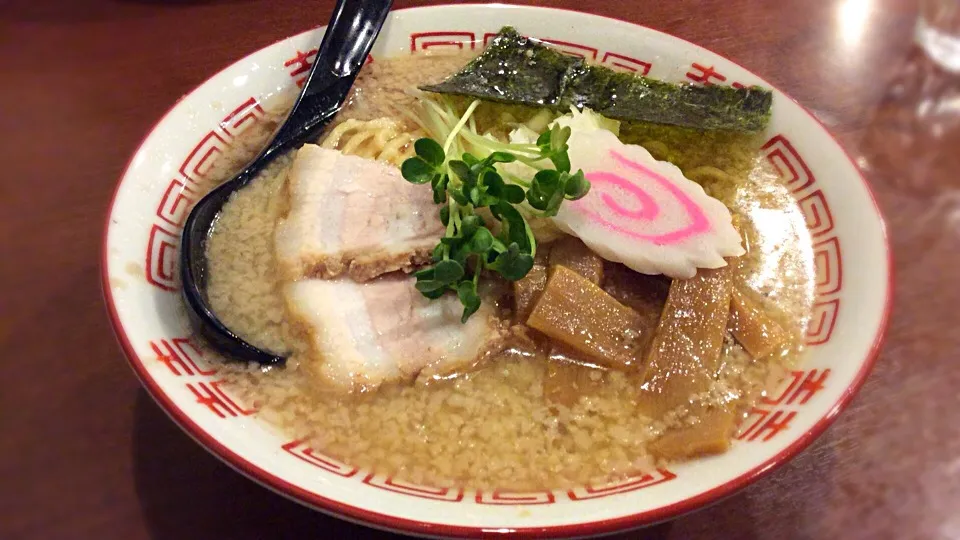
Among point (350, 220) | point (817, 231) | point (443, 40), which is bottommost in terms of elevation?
point (817, 231)

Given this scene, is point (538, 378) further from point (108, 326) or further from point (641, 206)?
point (108, 326)

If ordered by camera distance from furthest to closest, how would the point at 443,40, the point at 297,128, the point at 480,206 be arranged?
the point at 443,40 < the point at 297,128 < the point at 480,206

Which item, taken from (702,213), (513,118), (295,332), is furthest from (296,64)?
(702,213)

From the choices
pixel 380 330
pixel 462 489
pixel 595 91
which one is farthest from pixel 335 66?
pixel 462 489

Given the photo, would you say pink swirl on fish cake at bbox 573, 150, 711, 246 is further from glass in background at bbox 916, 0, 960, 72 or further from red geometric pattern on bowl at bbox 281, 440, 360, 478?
glass in background at bbox 916, 0, 960, 72

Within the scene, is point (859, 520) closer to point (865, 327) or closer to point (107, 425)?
point (865, 327)

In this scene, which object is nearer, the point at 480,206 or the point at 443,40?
the point at 480,206
